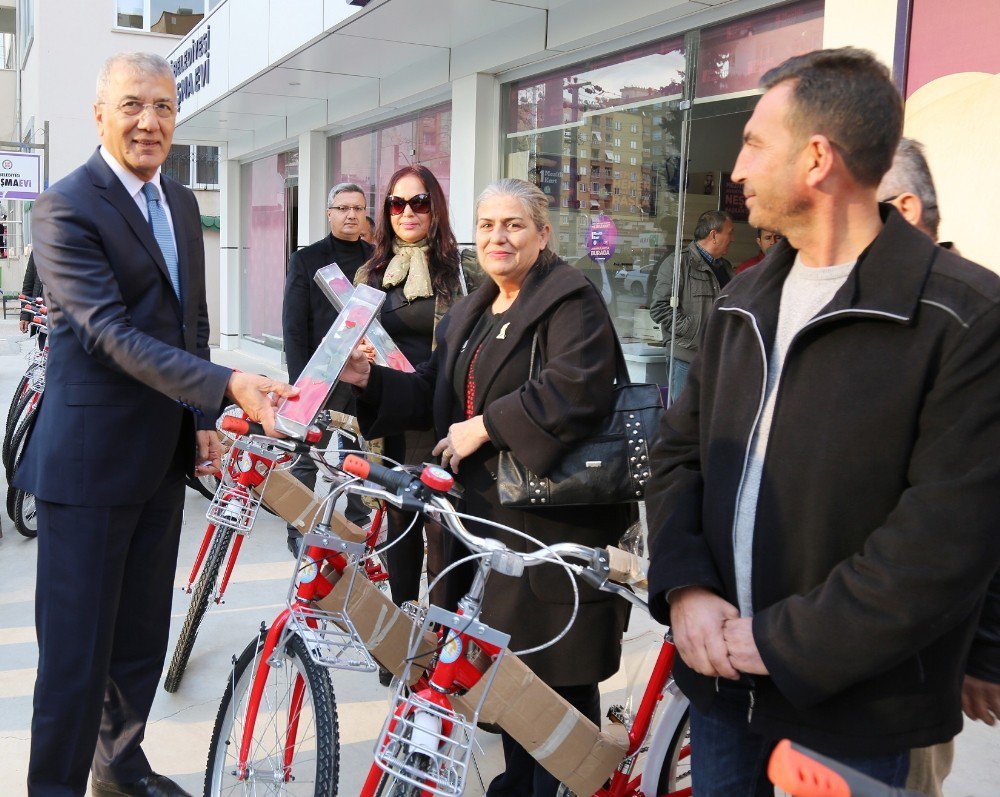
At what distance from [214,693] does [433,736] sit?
2228mm

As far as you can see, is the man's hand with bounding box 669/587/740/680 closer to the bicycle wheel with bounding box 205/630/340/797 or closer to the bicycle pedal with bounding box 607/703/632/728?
the bicycle pedal with bounding box 607/703/632/728

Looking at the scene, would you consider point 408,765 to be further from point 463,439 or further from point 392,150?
point 392,150

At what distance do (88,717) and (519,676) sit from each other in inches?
54.2

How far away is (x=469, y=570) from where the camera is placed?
298cm

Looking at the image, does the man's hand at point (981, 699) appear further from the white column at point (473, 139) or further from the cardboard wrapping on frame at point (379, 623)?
the white column at point (473, 139)

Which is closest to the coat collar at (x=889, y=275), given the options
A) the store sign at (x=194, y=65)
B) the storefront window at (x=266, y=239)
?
the store sign at (x=194, y=65)

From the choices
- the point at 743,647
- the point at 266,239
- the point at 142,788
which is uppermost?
the point at 266,239

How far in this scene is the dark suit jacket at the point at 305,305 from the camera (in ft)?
17.6

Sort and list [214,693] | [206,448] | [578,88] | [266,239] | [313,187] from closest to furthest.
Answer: [206,448] < [214,693] < [578,88] < [313,187] < [266,239]

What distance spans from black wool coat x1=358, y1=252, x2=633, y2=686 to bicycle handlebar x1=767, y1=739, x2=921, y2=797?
5.48 feet

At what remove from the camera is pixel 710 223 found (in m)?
6.61

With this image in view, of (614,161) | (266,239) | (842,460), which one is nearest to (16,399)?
(614,161)

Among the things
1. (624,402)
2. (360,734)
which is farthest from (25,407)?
(624,402)

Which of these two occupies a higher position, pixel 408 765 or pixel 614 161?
pixel 614 161
